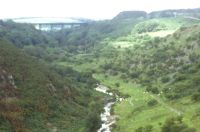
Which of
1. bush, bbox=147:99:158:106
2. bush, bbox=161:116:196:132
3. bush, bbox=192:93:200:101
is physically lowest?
bush, bbox=147:99:158:106

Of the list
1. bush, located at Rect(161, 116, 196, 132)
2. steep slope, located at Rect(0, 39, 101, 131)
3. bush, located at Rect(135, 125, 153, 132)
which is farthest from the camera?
steep slope, located at Rect(0, 39, 101, 131)

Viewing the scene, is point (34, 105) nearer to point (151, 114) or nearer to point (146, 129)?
point (151, 114)

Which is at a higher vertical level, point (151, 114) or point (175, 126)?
point (175, 126)

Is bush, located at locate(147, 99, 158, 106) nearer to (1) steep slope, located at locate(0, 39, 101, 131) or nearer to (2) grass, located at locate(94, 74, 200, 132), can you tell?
(2) grass, located at locate(94, 74, 200, 132)

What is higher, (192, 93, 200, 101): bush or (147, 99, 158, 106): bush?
(192, 93, 200, 101): bush

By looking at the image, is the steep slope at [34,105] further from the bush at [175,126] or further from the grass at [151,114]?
the bush at [175,126]

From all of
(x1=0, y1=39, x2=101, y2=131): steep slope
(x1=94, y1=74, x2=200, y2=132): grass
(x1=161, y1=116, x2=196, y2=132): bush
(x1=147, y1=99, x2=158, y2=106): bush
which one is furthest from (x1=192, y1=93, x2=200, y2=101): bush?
(x1=0, y1=39, x2=101, y2=131): steep slope

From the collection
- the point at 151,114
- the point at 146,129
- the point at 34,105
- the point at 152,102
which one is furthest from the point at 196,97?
the point at 34,105

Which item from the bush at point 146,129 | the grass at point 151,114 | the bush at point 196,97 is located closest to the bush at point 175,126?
the grass at point 151,114

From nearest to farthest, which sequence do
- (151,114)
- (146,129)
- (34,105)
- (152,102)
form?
(146,129) < (151,114) < (34,105) < (152,102)

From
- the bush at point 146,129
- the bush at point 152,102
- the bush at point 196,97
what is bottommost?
the bush at point 152,102

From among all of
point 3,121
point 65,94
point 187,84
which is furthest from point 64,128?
point 187,84

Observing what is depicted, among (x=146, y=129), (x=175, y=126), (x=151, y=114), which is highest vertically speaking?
(x=175, y=126)
